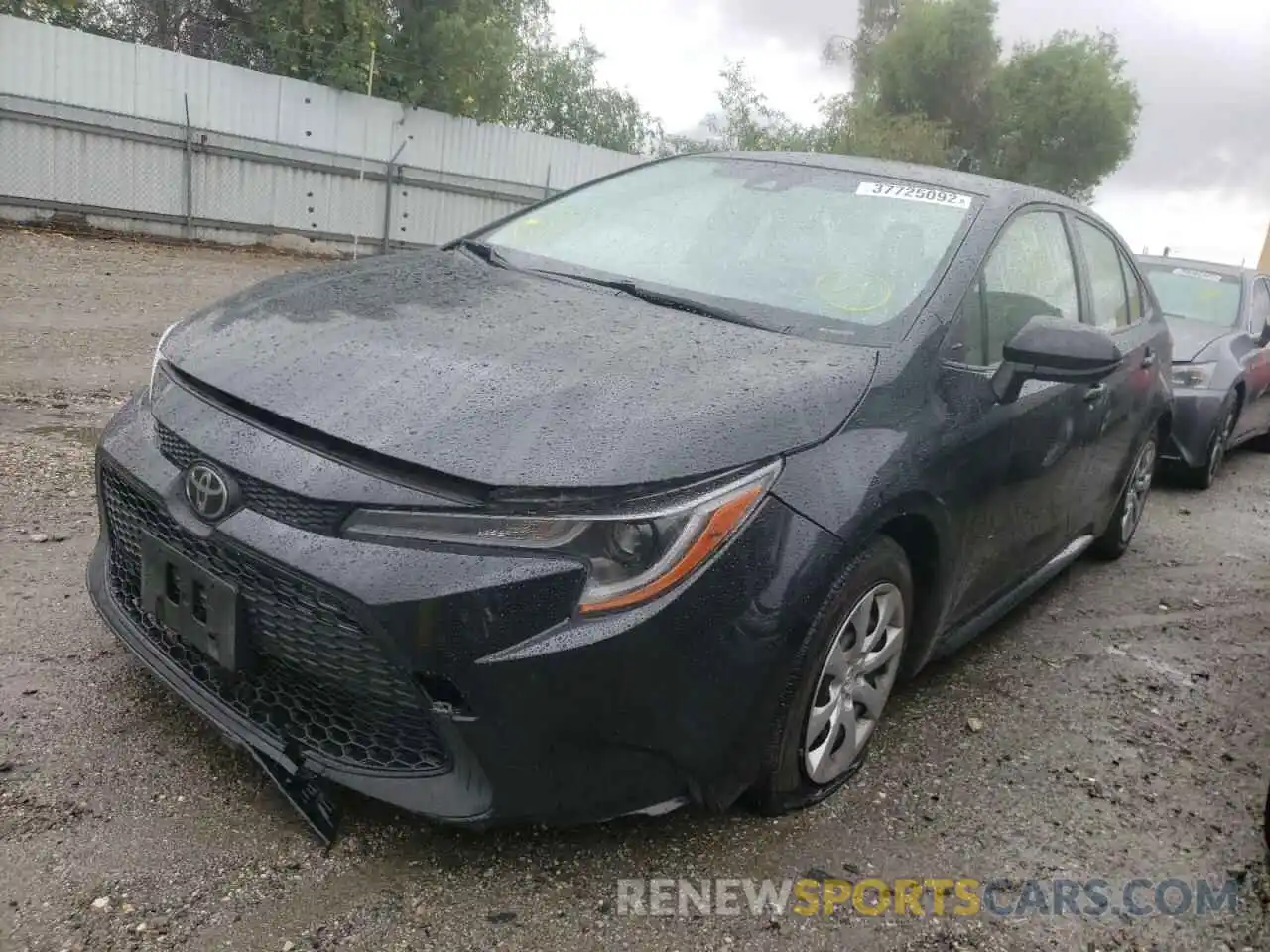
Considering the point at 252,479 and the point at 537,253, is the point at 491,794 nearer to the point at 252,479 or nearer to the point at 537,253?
the point at 252,479

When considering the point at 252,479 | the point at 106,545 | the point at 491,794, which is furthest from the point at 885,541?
the point at 106,545

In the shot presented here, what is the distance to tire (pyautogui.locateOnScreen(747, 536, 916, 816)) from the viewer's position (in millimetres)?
2299

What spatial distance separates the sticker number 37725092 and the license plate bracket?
2225mm

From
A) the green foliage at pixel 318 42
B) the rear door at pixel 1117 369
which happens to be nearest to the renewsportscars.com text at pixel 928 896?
the rear door at pixel 1117 369

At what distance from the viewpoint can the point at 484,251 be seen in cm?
333

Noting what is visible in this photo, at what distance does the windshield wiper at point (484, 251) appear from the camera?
3213 mm

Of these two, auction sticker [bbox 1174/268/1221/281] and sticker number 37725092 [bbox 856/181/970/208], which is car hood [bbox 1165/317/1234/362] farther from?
sticker number 37725092 [bbox 856/181/970/208]

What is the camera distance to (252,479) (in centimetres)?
208

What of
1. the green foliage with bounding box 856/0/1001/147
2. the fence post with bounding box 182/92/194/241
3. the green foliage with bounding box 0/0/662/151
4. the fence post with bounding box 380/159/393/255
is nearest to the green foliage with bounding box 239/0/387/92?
the green foliage with bounding box 0/0/662/151

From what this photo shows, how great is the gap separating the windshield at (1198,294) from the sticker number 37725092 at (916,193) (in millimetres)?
4708

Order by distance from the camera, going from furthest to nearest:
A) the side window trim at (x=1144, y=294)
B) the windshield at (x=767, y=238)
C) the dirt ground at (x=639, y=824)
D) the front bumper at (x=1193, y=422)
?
the front bumper at (x=1193, y=422), the side window trim at (x=1144, y=294), the windshield at (x=767, y=238), the dirt ground at (x=639, y=824)

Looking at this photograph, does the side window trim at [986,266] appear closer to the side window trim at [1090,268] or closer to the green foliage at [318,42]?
the side window trim at [1090,268]

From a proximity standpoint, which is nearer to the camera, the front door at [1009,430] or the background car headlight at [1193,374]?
the front door at [1009,430]

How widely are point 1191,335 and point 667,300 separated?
5376 millimetres
